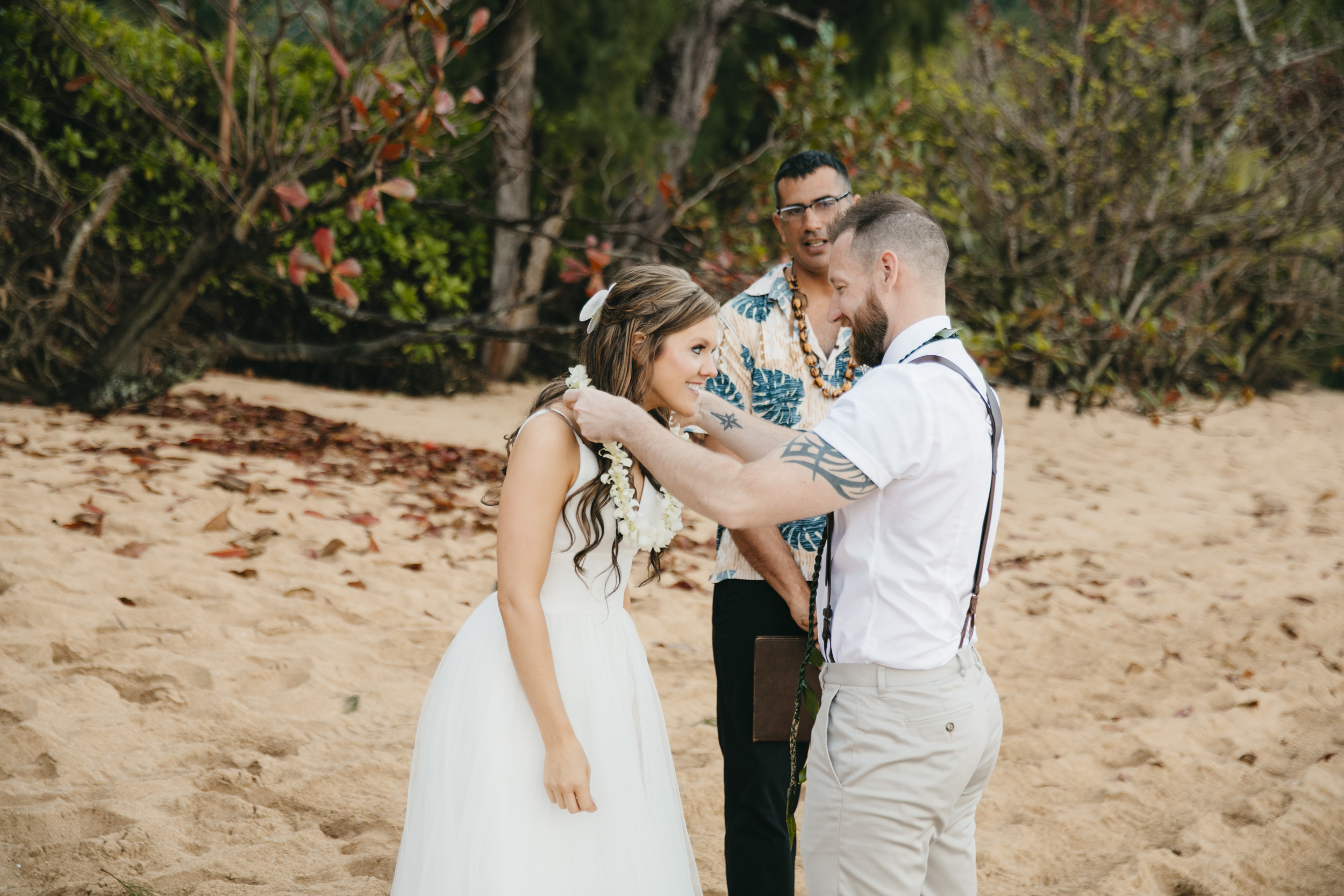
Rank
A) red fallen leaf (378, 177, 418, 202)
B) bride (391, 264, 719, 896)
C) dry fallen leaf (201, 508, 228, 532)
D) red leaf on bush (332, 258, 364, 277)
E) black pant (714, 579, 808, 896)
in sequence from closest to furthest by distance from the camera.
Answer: bride (391, 264, 719, 896) < black pant (714, 579, 808, 896) < dry fallen leaf (201, 508, 228, 532) < red fallen leaf (378, 177, 418, 202) < red leaf on bush (332, 258, 364, 277)

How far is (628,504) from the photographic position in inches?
88.8

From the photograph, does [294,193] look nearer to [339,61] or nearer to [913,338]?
[339,61]

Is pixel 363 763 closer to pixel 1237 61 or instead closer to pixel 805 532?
pixel 805 532

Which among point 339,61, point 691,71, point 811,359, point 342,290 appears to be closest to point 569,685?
point 811,359

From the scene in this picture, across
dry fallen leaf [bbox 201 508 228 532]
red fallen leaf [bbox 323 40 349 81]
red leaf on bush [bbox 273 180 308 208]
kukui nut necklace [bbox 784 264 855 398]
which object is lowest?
dry fallen leaf [bbox 201 508 228 532]

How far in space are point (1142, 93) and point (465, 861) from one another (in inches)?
463

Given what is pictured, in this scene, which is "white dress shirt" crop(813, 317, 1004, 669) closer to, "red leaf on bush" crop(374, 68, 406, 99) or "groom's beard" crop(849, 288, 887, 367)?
"groom's beard" crop(849, 288, 887, 367)

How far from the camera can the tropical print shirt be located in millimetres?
2715

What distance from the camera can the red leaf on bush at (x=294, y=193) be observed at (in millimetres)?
5484

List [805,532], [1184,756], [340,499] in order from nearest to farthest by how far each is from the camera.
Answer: [805,532] < [1184,756] < [340,499]

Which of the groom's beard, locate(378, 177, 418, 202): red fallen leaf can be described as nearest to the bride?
the groom's beard

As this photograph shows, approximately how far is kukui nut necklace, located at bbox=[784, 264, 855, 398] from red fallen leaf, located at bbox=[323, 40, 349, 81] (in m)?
3.85

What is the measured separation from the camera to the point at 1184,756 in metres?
3.95

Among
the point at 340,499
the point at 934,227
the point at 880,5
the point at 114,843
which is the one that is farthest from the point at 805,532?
the point at 880,5
